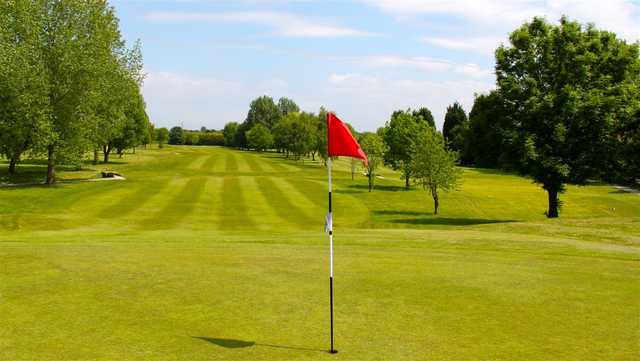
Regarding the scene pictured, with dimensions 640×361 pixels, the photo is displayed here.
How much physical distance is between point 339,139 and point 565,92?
1359 inches

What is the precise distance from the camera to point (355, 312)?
11680mm

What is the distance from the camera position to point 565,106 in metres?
39.7

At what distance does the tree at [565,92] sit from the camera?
1563 inches

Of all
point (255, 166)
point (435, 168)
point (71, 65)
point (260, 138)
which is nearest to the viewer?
point (71, 65)

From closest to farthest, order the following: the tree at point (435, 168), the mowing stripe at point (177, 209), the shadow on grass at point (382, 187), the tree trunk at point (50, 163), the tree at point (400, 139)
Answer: the mowing stripe at point (177, 209) → the tree trunk at point (50, 163) → the tree at point (435, 168) → the shadow on grass at point (382, 187) → the tree at point (400, 139)

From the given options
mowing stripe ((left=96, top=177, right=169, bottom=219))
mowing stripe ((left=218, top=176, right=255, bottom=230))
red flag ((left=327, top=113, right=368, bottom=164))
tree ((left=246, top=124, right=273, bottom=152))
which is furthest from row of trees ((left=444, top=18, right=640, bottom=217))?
tree ((left=246, top=124, right=273, bottom=152))

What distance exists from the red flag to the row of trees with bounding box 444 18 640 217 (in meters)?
32.4

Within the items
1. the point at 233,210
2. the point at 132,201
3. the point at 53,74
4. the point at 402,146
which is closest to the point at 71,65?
the point at 53,74

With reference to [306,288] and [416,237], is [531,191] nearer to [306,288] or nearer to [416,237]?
[416,237]

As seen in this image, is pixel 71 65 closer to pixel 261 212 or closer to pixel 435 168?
pixel 261 212

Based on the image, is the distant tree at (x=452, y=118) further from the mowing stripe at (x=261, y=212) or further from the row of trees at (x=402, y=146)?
the mowing stripe at (x=261, y=212)

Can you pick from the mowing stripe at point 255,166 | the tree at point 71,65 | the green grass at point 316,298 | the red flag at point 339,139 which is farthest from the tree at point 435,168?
the red flag at point 339,139

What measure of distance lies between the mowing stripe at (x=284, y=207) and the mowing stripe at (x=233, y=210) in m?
2.79

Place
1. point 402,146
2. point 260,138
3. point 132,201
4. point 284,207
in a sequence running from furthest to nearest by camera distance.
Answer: point 260,138 → point 402,146 → point 284,207 → point 132,201
